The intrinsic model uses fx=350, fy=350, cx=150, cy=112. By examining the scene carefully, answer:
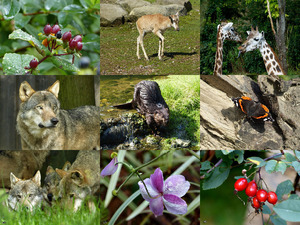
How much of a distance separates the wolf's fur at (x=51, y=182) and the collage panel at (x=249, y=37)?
1.64 meters

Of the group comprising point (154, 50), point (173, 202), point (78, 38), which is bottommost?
point (173, 202)

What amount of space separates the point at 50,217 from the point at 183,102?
59.7 inches

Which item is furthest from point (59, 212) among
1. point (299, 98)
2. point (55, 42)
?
point (299, 98)

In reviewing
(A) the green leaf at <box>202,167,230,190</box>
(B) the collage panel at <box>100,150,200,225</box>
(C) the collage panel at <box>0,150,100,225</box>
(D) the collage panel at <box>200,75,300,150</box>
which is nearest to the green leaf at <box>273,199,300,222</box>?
(A) the green leaf at <box>202,167,230,190</box>

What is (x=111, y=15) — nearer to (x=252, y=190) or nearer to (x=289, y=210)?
(x=252, y=190)

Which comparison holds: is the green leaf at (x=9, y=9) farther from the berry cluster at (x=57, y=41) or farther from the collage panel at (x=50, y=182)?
the collage panel at (x=50, y=182)

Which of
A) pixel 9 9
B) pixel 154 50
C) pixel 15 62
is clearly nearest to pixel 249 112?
pixel 154 50

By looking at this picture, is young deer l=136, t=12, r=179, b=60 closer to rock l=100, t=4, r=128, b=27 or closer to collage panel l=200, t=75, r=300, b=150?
rock l=100, t=4, r=128, b=27

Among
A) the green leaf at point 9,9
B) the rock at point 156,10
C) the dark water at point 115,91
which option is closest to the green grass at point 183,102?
the dark water at point 115,91

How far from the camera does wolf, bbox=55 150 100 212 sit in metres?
3.12

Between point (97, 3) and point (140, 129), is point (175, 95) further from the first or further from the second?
point (97, 3)

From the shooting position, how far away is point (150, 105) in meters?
3.13

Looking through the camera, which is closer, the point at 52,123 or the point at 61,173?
the point at 52,123

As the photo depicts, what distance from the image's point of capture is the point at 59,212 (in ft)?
9.47
